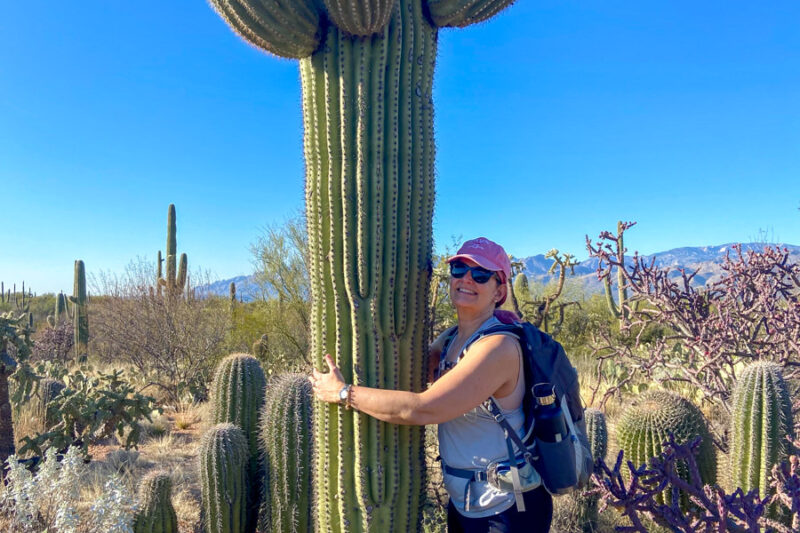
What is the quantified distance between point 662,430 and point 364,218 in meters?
2.84

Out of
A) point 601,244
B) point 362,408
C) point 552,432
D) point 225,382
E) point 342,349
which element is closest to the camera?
point 552,432

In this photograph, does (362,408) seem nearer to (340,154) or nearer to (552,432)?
(552,432)

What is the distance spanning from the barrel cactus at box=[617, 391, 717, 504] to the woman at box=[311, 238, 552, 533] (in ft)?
6.96

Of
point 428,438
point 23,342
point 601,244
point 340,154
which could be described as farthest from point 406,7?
point 23,342

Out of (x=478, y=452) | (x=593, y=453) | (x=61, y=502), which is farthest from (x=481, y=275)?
(x=61, y=502)

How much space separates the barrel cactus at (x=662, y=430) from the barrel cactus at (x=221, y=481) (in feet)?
9.03

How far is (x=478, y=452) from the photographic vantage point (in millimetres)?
2076

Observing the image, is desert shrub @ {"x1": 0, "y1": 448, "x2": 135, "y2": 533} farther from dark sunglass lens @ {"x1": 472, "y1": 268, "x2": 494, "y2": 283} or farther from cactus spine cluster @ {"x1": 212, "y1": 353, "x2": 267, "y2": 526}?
dark sunglass lens @ {"x1": 472, "y1": 268, "x2": 494, "y2": 283}

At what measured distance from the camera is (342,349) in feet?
7.77

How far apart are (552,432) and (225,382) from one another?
113 inches

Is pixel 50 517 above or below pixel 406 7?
below

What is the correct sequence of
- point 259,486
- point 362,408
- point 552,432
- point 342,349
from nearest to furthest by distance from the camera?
1. point 552,432
2. point 362,408
3. point 342,349
4. point 259,486

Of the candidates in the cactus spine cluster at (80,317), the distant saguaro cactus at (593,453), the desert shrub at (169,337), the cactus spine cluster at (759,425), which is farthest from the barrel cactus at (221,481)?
the cactus spine cluster at (80,317)

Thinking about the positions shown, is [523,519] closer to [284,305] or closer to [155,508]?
[155,508]
